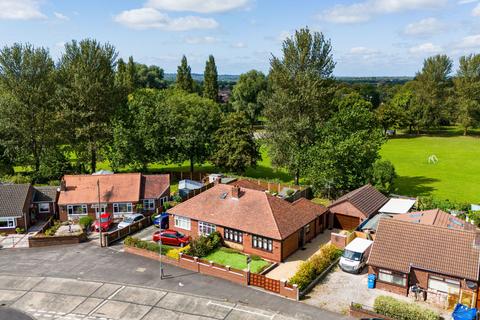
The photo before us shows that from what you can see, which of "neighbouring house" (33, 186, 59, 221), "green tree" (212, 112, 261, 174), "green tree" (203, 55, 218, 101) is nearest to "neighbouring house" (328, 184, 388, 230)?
"green tree" (212, 112, 261, 174)

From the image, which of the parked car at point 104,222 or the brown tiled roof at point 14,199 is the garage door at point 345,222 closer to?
the parked car at point 104,222

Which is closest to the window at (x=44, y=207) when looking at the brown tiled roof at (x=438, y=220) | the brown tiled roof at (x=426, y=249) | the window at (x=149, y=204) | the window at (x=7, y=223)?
the window at (x=7, y=223)

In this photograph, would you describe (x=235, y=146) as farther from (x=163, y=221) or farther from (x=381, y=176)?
(x=163, y=221)

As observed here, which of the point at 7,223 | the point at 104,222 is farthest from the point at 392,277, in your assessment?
the point at 7,223

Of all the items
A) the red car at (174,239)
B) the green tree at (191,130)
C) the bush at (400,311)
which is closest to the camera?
the bush at (400,311)

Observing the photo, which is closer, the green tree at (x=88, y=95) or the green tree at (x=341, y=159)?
the green tree at (x=341, y=159)

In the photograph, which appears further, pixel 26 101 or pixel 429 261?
pixel 26 101

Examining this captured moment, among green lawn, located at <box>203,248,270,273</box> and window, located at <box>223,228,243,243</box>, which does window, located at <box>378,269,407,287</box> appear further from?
window, located at <box>223,228,243,243</box>
